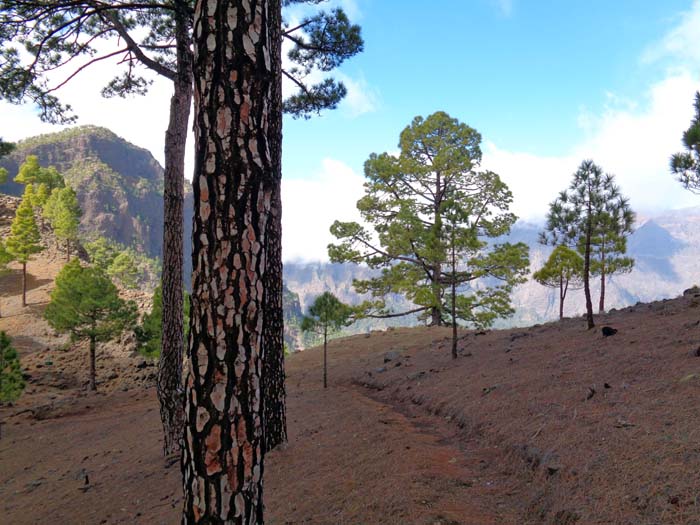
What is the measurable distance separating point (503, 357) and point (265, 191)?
40.4 ft

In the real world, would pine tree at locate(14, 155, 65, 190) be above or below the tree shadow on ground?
above

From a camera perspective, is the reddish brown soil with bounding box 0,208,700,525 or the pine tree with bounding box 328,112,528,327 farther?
the pine tree with bounding box 328,112,528,327

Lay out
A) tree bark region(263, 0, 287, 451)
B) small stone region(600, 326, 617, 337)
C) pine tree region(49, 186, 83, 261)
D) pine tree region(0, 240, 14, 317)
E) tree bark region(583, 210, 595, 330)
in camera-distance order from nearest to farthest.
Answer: tree bark region(263, 0, 287, 451), small stone region(600, 326, 617, 337), tree bark region(583, 210, 595, 330), pine tree region(0, 240, 14, 317), pine tree region(49, 186, 83, 261)

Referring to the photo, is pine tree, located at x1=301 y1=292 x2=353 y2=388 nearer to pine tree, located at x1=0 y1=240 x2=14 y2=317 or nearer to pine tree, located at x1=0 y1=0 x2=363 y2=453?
pine tree, located at x1=0 y1=0 x2=363 y2=453

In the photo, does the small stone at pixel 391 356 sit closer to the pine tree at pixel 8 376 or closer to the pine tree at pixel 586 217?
the pine tree at pixel 586 217

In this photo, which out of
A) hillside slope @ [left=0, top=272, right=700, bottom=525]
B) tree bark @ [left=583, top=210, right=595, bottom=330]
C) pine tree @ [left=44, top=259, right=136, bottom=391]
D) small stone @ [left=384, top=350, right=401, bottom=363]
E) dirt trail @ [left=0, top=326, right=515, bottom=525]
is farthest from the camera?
pine tree @ [left=44, top=259, right=136, bottom=391]

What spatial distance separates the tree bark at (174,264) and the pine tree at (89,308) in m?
20.5

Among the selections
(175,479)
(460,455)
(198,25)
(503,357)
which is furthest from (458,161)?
(198,25)

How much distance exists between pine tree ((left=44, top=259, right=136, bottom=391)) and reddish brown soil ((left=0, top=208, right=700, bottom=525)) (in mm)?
10363

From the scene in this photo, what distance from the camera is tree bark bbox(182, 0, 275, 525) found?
232 cm

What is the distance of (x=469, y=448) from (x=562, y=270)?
17745 millimetres

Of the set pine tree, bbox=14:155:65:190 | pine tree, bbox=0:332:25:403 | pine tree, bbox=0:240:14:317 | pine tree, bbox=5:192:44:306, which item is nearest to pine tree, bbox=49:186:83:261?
pine tree, bbox=5:192:44:306

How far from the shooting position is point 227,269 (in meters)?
2.37

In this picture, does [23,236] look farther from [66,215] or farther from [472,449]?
[472,449]
